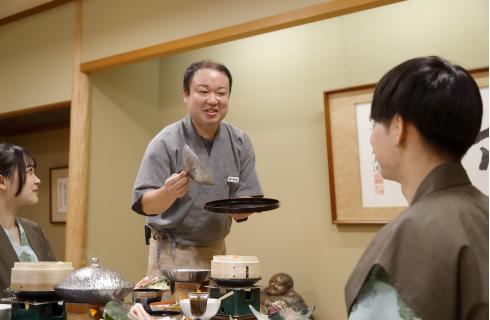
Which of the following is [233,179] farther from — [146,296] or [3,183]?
[3,183]

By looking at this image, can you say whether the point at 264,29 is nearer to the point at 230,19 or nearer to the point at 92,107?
the point at 230,19

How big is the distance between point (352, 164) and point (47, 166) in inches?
131

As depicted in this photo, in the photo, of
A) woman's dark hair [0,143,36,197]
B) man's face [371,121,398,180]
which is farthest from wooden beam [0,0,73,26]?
man's face [371,121,398,180]

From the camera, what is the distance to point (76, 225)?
11.1 ft

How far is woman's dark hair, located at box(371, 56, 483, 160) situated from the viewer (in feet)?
3.27

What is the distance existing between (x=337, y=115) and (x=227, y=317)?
6.63 ft

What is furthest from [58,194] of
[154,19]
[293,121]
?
[293,121]

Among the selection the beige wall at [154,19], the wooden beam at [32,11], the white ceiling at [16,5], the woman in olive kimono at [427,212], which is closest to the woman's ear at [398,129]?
the woman in olive kimono at [427,212]

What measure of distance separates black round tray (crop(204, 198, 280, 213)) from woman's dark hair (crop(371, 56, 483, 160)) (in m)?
0.94

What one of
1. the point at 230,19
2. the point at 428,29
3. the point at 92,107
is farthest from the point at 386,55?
the point at 92,107

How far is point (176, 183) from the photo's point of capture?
1892 mm

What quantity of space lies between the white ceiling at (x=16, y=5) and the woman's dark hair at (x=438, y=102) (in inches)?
135

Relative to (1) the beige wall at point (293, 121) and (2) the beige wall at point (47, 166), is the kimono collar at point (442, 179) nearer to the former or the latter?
(1) the beige wall at point (293, 121)

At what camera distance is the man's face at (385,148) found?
1.07 metres
